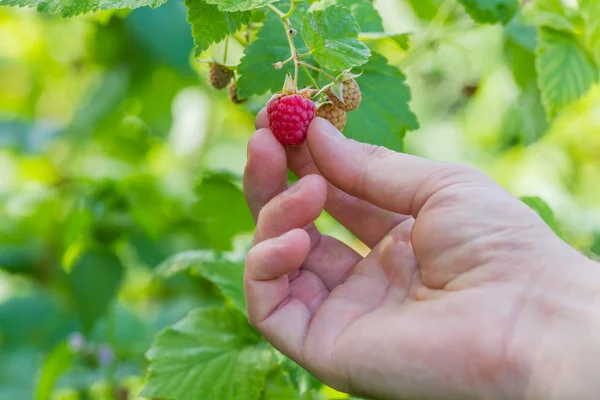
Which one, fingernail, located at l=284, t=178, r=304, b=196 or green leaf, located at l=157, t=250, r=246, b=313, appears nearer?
fingernail, located at l=284, t=178, r=304, b=196

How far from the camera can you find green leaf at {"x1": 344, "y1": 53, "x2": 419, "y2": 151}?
45.0 inches

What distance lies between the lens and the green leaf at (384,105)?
45.0 inches

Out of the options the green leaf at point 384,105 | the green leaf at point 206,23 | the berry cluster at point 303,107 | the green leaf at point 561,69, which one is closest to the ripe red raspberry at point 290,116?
the berry cluster at point 303,107

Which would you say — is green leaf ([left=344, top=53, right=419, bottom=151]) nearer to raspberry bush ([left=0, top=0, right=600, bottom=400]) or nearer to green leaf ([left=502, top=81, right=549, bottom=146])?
raspberry bush ([left=0, top=0, right=600, bottom=400])

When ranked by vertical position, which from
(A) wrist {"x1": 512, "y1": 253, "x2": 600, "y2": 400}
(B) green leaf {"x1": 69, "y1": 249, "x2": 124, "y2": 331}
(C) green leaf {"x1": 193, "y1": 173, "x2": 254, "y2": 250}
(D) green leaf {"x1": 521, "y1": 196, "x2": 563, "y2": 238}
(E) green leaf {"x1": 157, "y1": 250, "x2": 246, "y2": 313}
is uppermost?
(A) wrist {"x1": 512, "y1": 253, "x2": 600, "y2": 400}

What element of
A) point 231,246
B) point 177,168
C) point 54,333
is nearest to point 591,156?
point 177,168

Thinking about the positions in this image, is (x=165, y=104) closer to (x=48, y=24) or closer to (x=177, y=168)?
(x=177, y=168)

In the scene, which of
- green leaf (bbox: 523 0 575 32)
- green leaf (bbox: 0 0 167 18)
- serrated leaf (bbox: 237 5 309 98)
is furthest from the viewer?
green leaf (bbox: 523 0 575 32)

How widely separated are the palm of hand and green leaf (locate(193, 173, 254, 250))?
50 cm

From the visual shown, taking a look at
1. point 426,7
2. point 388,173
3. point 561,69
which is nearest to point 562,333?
point 388,173

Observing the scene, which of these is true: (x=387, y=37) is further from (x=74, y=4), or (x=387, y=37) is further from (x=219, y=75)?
(x=74, y=4)

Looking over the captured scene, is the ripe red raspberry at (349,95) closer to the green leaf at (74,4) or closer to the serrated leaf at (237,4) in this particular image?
the serrated leaf at (237,4)

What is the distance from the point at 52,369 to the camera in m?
1.57

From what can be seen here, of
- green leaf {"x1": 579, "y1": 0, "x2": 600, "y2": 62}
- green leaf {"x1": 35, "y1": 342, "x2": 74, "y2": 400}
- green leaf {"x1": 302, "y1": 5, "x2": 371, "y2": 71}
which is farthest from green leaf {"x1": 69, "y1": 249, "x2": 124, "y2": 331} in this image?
green leaf {"x1": 579, "y1": 0, "x2": 600, "y2": 62}
